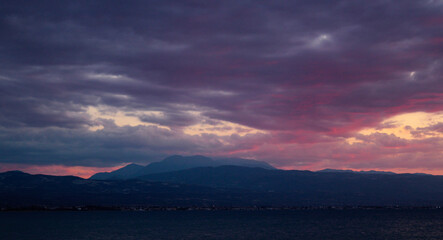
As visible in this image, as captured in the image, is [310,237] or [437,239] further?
[310,237]

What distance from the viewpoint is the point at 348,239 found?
116438mm

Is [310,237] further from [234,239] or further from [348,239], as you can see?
[234,239]

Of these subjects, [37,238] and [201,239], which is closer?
[201,239]

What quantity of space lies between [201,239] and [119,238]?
87.1 ft

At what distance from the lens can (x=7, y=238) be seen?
124188 mm

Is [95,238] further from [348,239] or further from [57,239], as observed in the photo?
[348,239]

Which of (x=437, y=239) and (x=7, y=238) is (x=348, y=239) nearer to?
(x=437, y=239)

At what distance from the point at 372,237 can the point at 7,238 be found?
114692 mm

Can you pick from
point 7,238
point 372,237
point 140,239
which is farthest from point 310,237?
point 7,238

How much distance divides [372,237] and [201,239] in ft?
174

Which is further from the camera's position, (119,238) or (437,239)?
(119,238)

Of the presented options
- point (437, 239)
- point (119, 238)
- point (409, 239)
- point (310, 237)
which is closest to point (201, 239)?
point (119, 238)

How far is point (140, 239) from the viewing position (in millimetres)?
120938

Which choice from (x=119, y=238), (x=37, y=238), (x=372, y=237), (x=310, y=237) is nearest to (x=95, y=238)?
(x=119, y=238)
